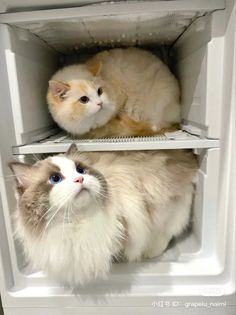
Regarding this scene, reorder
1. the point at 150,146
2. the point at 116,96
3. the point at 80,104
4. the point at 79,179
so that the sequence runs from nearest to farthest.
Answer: the point at 79,179 < the point at 150,146 < the point at 80,104 < the point at 116,96

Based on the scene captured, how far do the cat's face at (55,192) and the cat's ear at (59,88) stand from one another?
30 cm

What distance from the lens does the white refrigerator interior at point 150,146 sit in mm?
788

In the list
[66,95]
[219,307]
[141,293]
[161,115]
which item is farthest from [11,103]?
[219,307]

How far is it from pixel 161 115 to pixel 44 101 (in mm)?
474

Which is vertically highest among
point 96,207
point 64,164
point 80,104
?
point 80,104

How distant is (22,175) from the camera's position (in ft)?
2.55

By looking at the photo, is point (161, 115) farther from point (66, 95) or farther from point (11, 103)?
point (11, 103)

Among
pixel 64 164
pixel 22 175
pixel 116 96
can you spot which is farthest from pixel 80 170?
pixel 116 96

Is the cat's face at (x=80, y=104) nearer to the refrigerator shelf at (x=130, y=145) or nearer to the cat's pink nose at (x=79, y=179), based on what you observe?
the refrigerator shelf at (x=130, y=145)

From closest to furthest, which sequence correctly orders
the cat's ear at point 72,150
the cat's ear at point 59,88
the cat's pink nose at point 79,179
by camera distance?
1. the cat's pink nose at point 79,179
2. the cat's ear at point 72,150
3. the cat's ear at point 59,88

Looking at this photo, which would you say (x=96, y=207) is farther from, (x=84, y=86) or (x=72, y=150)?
(x=84, y=86)

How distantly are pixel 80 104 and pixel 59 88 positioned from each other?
0.30ft

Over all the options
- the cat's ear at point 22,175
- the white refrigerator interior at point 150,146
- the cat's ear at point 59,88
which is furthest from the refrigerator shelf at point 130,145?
the cat's ear at point 59,88

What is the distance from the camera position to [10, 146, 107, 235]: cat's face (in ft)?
2.37
